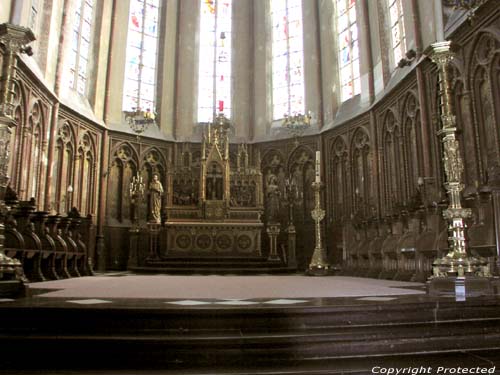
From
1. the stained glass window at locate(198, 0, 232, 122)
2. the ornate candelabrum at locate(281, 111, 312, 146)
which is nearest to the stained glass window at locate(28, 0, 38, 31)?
the stained glass window at locate(198, 0, 232, 122)

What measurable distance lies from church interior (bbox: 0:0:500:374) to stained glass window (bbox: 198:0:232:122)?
10 centimetres

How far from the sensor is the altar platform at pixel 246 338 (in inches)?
121

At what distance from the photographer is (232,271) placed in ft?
43.1

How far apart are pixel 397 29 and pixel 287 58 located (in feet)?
19.8

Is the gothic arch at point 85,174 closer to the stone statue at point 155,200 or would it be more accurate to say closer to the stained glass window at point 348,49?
the stone statue at point 155,200

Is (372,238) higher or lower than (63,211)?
lower

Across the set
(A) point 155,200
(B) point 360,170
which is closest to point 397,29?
(B) point 360,170

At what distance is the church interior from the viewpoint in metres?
3.44

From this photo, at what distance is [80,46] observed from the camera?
16766mm

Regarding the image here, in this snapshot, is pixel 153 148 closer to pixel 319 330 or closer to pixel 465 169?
pixel 465 169

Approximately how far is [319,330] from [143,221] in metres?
14.7

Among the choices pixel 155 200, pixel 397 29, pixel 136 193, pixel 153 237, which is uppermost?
pixel 397 29

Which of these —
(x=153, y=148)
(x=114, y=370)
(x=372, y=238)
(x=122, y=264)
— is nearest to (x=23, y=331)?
(x=114, y=370)

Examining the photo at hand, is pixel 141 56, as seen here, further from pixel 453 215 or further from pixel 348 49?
pixel 453 215
